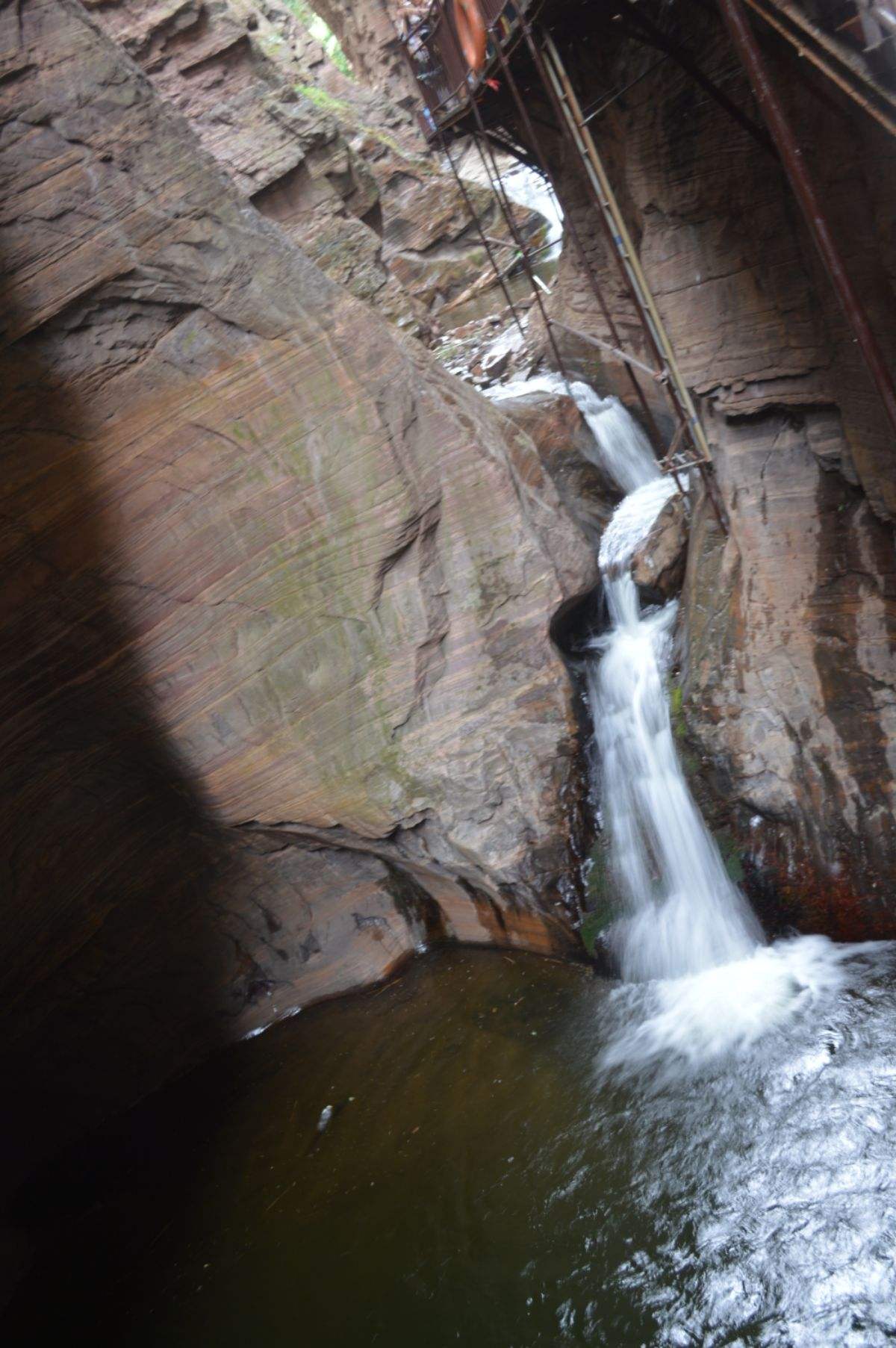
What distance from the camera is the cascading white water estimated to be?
19.9 ft

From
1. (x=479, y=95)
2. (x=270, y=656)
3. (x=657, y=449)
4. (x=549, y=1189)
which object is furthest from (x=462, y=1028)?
(x=479, y=95)

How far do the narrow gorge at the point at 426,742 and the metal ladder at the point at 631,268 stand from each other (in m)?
0.06

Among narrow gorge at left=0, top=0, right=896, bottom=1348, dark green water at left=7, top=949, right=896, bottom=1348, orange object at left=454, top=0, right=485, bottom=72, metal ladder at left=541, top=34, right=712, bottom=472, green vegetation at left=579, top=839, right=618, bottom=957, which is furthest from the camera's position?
orange object at left=454, top=0, right=485, bottom=72

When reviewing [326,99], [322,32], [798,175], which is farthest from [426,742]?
[322,32]

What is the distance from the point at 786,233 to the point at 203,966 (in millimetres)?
7779

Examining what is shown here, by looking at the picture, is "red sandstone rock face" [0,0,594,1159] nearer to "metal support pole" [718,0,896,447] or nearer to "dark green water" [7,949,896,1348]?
"dark green water" [7,949,896,1348]

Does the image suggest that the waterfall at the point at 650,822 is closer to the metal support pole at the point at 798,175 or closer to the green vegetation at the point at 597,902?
the green vegetation at the point at 597,902

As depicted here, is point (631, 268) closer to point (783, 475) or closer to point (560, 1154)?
point (783, 475)

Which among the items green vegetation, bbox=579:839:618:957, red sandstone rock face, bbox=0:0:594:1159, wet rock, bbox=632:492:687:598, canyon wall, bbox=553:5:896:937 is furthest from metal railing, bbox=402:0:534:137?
green vegetation, bbox=579:839:618:957

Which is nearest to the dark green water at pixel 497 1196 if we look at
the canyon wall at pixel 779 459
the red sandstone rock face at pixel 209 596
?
the red sandstone rock face at pixel 209 596

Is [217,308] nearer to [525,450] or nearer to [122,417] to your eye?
[122,417]

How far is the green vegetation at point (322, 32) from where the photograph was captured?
2122 centimetres

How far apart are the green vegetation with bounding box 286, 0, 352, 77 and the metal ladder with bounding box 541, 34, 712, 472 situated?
15.9 meters

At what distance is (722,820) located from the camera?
22.8 ft
